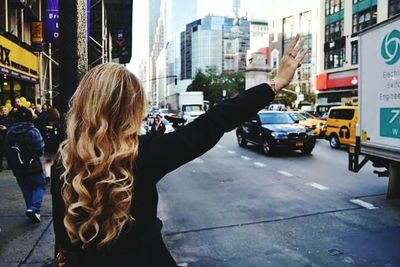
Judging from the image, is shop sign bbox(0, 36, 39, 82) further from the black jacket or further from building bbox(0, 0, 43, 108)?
the black jacket

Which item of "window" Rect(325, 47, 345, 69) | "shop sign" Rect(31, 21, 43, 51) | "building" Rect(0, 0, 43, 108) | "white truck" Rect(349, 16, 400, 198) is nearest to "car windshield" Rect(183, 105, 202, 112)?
"window" Rect(325, 47, 345, 69)

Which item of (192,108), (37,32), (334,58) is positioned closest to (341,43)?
(334,58)

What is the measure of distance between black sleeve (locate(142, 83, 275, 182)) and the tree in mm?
92183

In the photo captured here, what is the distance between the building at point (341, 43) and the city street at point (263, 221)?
34.0 metres

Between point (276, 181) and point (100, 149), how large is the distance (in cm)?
956

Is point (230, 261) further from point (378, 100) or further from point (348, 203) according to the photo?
point (378, 100)

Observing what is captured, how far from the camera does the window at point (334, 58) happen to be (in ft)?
167

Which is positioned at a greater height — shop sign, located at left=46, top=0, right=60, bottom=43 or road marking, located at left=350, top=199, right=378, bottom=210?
shop sign, located at left=46, top=0, right=60, bottom=43

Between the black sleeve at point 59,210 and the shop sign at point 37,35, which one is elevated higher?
the shop sign at point 37,35

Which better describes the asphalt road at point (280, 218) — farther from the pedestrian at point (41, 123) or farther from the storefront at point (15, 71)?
the storefront at point (15, 71)

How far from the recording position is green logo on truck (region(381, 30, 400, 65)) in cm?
759

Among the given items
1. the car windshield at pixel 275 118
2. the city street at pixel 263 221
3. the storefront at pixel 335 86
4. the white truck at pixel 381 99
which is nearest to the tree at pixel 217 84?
the storefront at pixel 335 86

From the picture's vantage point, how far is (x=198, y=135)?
1.70 metres

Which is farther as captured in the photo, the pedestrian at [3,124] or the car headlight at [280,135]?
the car headlight at [280,135]
